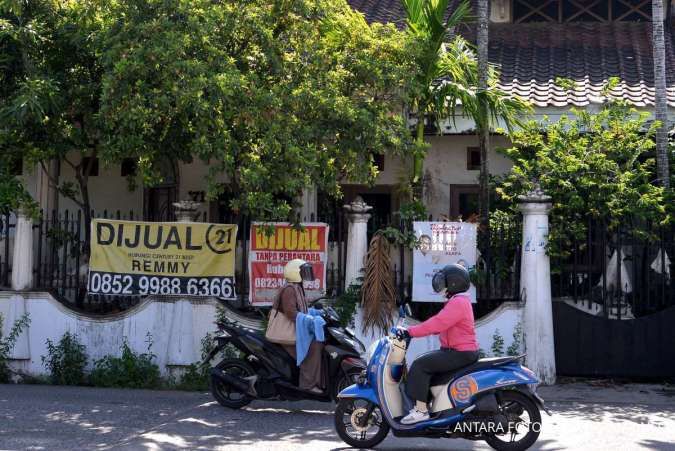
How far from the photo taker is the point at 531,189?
10.6 metres

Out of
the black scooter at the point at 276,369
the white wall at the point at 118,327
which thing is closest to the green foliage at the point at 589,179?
the black scooter at the point at 276,369

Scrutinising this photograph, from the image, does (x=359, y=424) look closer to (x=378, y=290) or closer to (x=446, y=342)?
(x=446, y=342)

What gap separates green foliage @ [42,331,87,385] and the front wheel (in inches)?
199

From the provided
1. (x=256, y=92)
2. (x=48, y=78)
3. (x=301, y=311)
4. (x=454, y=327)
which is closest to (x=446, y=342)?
(x=454, y=327)

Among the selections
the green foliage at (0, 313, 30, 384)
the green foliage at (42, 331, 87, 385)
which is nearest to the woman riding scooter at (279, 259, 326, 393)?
the green foliage at (42, 331, 87, 385)

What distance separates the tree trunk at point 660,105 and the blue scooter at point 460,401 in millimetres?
5722

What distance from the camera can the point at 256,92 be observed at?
9.78 m

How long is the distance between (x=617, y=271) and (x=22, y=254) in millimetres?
7838

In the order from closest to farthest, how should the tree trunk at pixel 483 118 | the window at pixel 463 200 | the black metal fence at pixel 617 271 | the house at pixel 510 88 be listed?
the black metal fence at pixel 617 271, the tree trunk at pixel 483 118, the house at pixel 510 88, the window at pixel 463 200

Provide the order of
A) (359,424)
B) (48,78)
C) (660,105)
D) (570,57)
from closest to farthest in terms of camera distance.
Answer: (359,424), (48,78), (660,105), (570,57)

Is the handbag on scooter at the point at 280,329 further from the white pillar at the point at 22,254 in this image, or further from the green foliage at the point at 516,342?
the white pillar at the point at 22,254

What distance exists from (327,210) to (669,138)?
536cm

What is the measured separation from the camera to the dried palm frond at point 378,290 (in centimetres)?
1047

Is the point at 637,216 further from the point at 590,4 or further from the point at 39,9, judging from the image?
the point at 39,9
